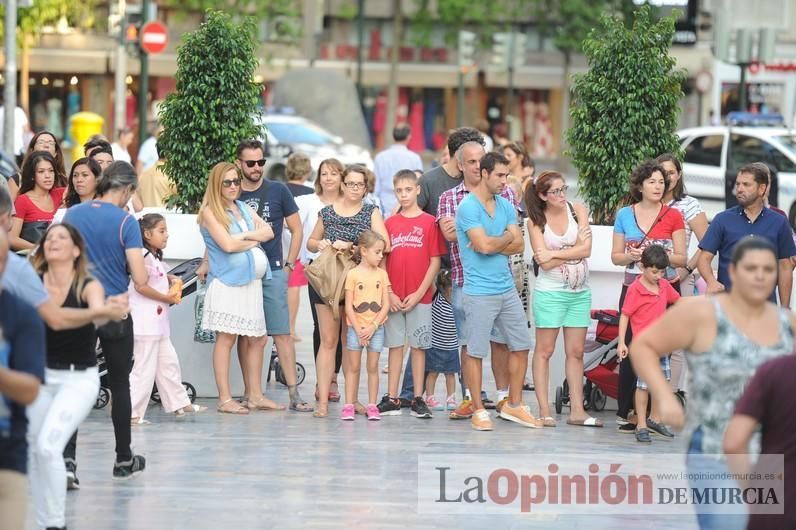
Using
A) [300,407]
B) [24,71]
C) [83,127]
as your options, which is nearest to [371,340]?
[300,407]

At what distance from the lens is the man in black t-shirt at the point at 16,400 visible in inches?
225

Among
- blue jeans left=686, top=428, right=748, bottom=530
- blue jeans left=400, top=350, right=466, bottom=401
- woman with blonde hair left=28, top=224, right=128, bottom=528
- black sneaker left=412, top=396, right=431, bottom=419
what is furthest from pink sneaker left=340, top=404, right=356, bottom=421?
blue jeans left=686, top=428, right=748, bottom=530

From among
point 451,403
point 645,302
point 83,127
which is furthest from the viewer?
point 83,127

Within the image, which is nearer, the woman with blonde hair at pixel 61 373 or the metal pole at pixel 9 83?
the woman with blonde hair at pixel 61 373

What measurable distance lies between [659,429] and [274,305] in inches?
112

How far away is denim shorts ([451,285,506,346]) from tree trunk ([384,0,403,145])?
37.0 meters

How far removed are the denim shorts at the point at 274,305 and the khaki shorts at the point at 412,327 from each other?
2.57ft

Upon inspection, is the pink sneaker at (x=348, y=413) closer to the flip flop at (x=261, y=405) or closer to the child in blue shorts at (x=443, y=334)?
the flip flop at (x=261, y=405)

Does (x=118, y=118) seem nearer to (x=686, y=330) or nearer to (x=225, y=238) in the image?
(x=225, y=238)

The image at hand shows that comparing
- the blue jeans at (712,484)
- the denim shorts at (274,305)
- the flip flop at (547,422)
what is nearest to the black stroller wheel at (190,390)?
the denim shorts at (274,305)

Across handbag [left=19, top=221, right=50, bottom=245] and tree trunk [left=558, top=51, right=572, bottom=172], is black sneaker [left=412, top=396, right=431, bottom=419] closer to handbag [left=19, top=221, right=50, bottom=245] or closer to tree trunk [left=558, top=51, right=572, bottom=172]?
handbag [left=19, top=221, right=50, bottom=245]

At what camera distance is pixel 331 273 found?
10617mm

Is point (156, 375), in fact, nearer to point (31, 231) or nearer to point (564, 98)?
point (31, 231)

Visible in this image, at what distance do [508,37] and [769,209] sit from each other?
28261 millimetres
